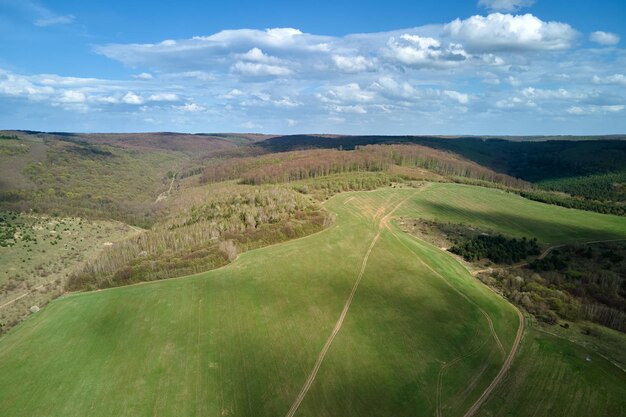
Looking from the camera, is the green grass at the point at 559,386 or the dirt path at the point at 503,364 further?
the dirt path at the point at 503,364

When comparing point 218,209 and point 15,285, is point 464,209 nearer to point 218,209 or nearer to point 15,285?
point 218,209

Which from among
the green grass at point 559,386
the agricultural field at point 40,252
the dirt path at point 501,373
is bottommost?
the agricultural field at point 40,252

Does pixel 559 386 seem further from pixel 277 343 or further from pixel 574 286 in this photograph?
pixel 574 286

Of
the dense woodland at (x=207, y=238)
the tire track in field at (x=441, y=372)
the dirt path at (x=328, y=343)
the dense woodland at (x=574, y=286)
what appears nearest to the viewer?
the tire track in field at (x=441, y=372)

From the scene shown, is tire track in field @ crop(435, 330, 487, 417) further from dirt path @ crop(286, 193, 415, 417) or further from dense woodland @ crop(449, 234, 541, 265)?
dense woodland @ crop(449, 234, 541, 265)

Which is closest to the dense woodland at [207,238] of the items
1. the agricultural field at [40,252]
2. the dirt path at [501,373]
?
the agricultural field at [40,252]

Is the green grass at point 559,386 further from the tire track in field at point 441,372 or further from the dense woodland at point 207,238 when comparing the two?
the dense woodland at point 207,238

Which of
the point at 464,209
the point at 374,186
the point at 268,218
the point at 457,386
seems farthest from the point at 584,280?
the point at 374,186
